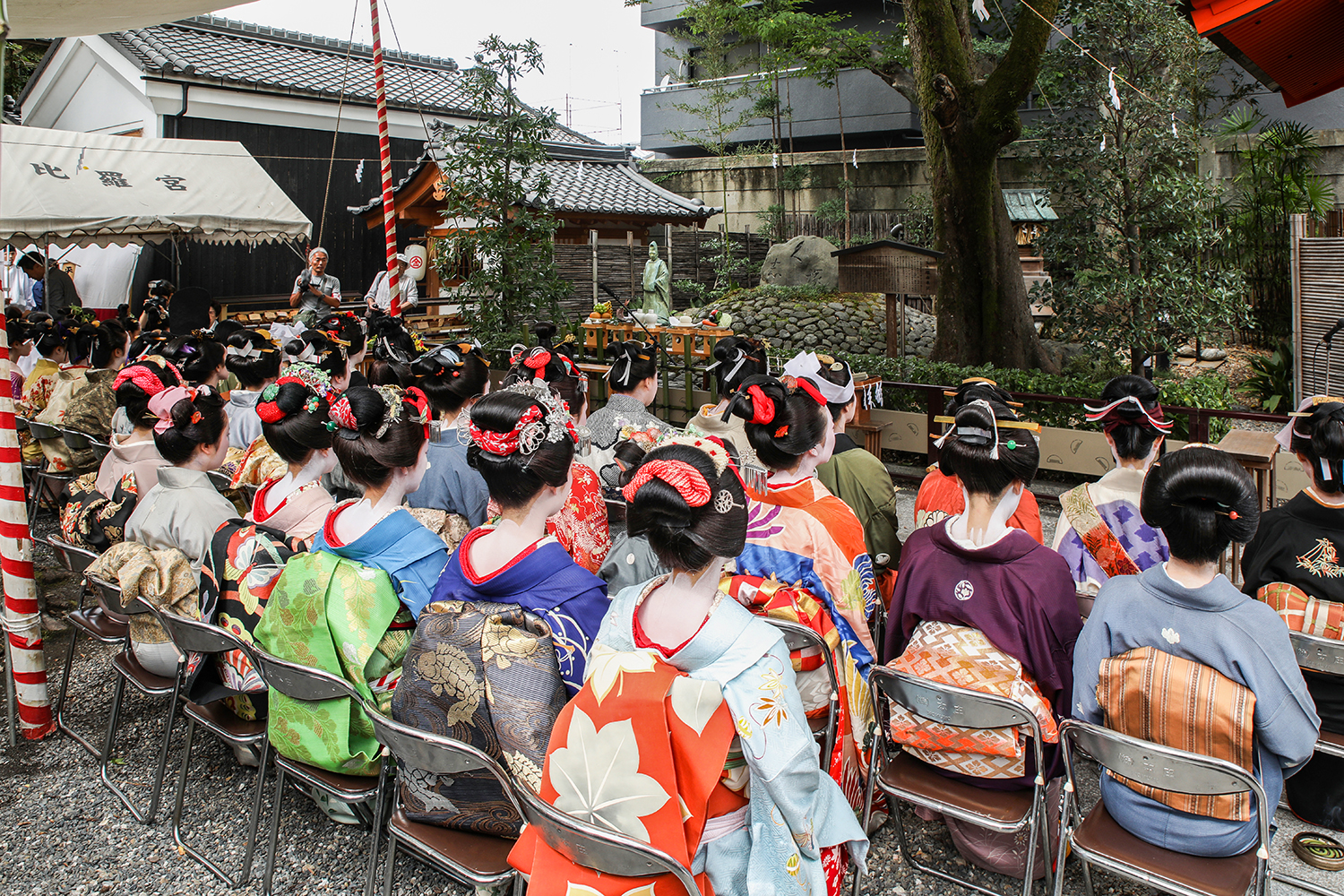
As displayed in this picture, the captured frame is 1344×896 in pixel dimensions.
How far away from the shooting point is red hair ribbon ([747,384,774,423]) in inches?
113

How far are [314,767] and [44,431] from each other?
4.67 m

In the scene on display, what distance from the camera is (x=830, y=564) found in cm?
275

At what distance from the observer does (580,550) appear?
3.45 meters

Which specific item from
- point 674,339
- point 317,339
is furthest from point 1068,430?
point 317,339

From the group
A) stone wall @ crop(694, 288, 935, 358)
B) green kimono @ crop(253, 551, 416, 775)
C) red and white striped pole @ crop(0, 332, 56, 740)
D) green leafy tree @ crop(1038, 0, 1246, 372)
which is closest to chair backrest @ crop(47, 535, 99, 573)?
red and white striped pole @ crop(0, 332, 56, 740)

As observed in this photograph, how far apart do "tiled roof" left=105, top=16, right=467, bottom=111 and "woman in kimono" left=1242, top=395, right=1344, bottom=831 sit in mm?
10584

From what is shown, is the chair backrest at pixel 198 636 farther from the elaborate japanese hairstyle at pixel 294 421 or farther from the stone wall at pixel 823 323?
the stone wall at pixel 823 323

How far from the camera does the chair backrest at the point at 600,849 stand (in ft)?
5.54

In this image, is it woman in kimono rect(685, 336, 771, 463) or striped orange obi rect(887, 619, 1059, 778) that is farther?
woman in kimono rect(685, 336, 771, 463)

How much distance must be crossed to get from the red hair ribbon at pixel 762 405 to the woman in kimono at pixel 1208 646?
113 centimetres

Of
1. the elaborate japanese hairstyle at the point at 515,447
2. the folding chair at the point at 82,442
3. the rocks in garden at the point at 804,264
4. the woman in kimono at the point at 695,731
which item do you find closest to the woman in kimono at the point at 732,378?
the elaborate japanese hairstyle at the point at 515,447

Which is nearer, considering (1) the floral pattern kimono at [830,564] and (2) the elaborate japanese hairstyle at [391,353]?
(1) the floral pattern kimono at [830,564]

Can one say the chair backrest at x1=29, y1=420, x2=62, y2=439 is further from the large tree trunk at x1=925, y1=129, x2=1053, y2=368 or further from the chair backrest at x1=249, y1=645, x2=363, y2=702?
the large tree trunk at x1=925, y1=129, x2=1053, y2=368

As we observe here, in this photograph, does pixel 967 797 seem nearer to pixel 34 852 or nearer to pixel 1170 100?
pixel 34 852
